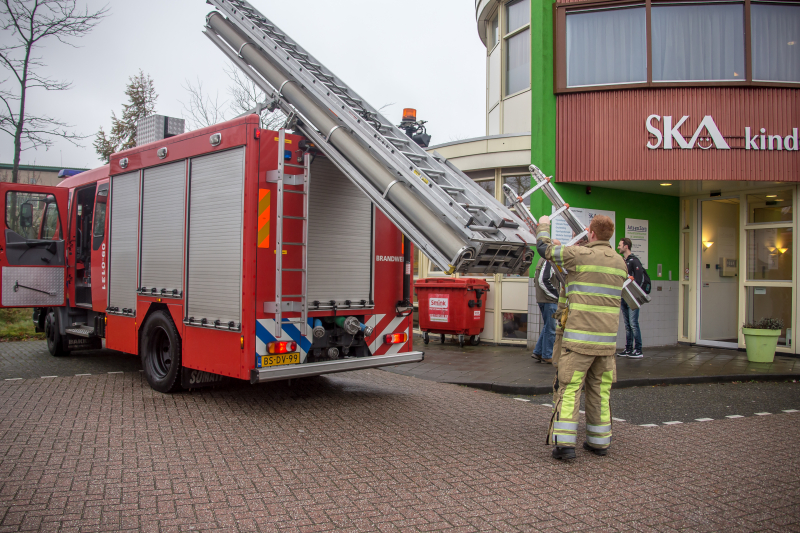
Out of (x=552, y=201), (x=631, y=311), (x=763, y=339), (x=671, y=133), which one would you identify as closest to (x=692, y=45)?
(x=671, y=133)

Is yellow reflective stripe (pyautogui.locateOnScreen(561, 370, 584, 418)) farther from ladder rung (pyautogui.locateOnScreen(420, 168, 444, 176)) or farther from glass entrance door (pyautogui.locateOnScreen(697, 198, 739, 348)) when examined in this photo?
glass entrance door (pyautogui.locateOnScreen(697, 198, 739, 348))

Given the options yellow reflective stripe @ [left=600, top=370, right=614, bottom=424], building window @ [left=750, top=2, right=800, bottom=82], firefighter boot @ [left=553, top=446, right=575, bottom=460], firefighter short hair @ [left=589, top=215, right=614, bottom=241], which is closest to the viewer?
firefighter boot @ [left=553, top=446, right=575, bottom=460]

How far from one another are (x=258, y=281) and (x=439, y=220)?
78.6 inches

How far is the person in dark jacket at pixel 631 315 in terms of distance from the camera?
32.6ft

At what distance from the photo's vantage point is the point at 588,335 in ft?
15.9

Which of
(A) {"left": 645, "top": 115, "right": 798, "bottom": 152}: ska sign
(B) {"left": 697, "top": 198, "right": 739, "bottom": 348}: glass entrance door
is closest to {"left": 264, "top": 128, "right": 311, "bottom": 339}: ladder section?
(A) {"left": 645, "top": 115, "right": 798, "bottom": 152}: ska sign

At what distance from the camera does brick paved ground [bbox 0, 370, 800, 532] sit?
3.63m

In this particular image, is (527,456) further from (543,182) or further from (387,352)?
(543,182)

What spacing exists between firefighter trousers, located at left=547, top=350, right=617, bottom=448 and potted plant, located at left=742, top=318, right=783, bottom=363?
5.84 meters

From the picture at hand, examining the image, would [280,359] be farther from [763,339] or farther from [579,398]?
[763,339]

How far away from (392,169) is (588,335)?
7.33ft

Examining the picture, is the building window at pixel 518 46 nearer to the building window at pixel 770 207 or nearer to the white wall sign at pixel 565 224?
the white wall sign at pixel 565 224

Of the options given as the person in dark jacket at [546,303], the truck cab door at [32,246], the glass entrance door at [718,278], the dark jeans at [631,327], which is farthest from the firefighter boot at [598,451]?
the truck cab door at [32,246]

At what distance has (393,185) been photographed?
18.0 feet
